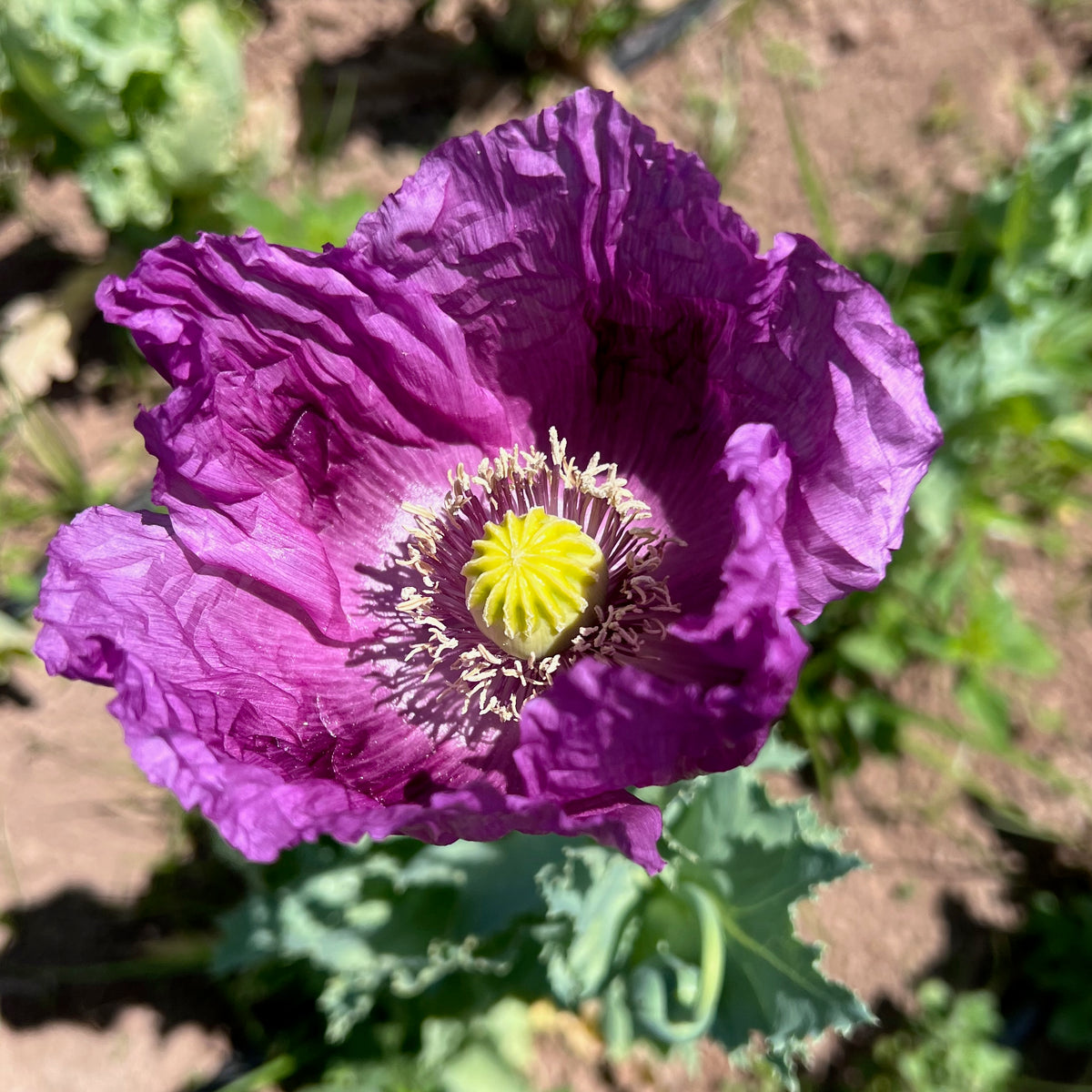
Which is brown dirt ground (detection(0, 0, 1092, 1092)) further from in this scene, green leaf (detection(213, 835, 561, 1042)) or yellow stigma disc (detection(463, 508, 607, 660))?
yellow stigma disc (detection(463, 508, 607, 660))

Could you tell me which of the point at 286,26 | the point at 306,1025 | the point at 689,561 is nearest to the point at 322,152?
the point at 286,26

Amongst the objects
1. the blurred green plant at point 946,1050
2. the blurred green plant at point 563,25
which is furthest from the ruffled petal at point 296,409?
the blurred green plant at point 563,25

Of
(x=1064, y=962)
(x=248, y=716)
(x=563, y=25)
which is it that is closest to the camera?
(x=248, y=716)

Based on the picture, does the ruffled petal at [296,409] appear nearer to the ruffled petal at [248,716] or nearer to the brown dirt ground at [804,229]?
the ruffled petal at [248,716]

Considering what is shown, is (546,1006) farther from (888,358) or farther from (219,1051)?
(888,358)

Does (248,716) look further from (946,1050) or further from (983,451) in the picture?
(983,451)

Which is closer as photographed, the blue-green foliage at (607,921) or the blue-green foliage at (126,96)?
the blue-green foliage at (607,921)

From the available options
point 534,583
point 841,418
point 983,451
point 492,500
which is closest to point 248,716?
point 534,583
